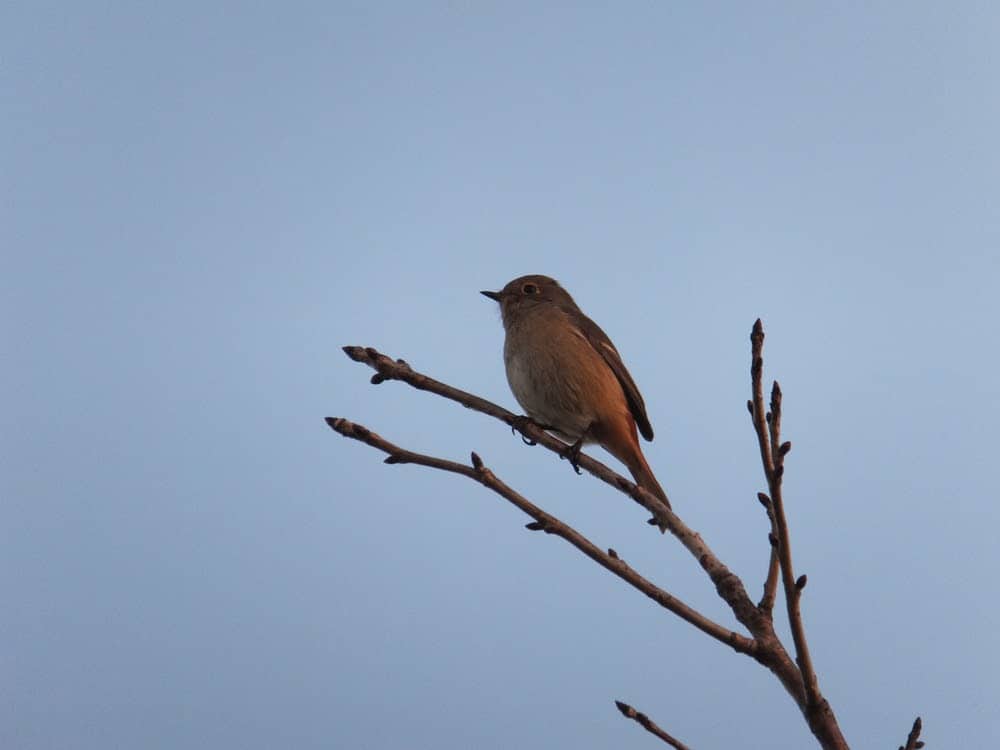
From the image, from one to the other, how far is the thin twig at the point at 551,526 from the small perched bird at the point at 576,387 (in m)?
2.91

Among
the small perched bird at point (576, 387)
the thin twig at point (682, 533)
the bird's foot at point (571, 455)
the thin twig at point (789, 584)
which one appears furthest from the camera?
the small perched bird at point (576, 387)

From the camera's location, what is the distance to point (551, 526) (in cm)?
291

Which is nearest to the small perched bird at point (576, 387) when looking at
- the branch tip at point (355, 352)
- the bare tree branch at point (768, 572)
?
the branch tip at point (355, 352)

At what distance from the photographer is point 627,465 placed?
6309mm

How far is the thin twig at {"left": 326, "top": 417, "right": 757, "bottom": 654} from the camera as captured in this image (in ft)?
8.96

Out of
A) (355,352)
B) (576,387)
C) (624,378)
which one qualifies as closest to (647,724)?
(355,352)

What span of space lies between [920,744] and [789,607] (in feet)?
2.40

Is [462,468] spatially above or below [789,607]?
above

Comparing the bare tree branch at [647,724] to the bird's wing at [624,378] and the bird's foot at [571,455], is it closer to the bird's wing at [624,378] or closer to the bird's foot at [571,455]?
the bird's foot at [571,455]

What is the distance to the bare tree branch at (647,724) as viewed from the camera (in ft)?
9.01

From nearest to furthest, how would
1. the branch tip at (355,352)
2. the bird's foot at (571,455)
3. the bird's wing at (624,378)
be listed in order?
the branch tip at (355,352), the bird's foot at (571,455), the bird's wing at (624,378)

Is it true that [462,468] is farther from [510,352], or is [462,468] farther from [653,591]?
[510,352]

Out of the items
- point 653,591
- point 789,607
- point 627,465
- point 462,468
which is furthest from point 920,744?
point 627,465

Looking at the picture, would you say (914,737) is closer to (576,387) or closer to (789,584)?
(789,584)
